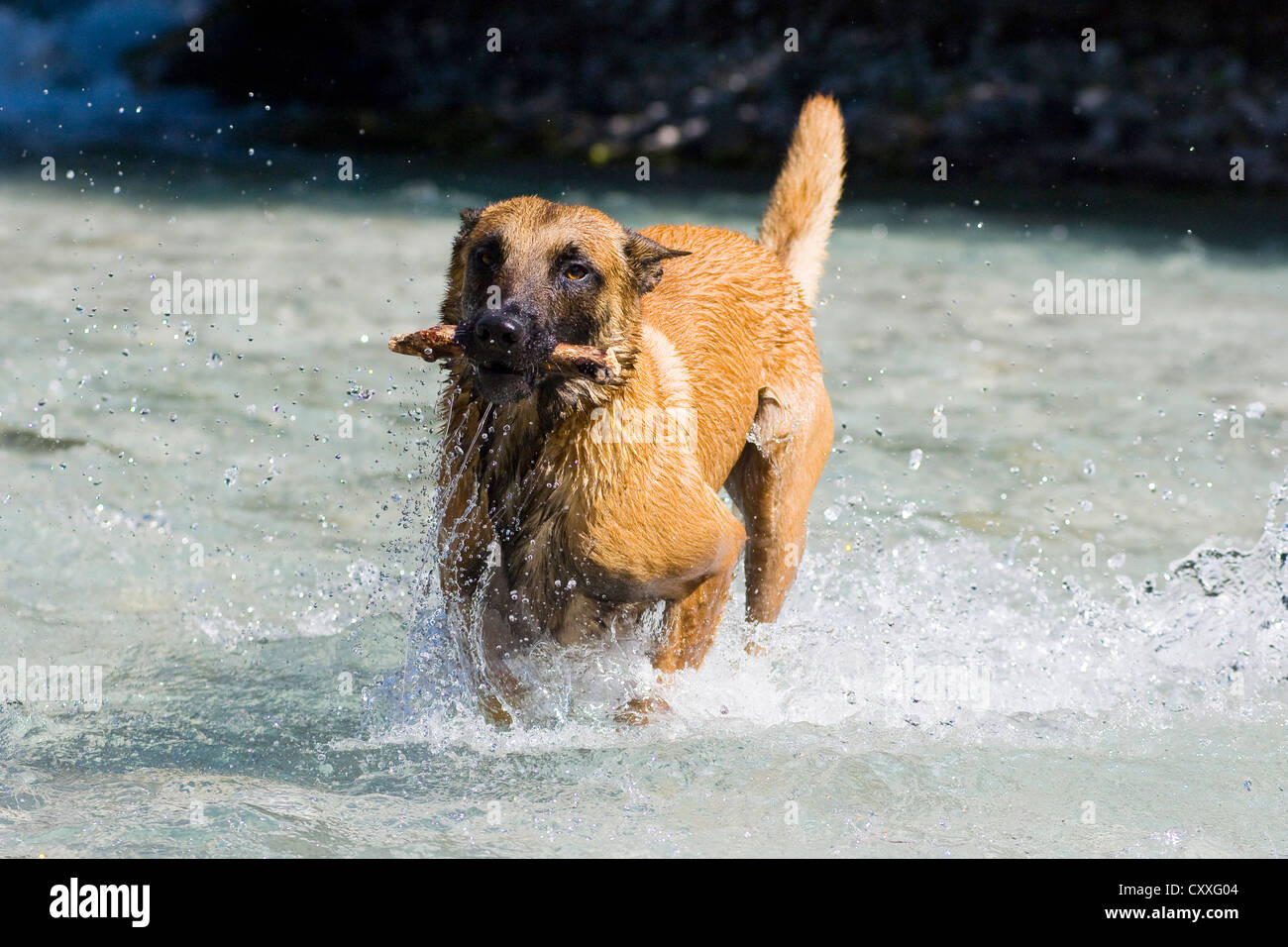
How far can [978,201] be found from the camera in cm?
1392

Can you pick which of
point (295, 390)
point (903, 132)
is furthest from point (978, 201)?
point (295, 390)

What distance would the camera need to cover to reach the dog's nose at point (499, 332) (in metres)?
3.77

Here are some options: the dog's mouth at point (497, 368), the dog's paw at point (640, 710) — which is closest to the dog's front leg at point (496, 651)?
the dog's paw at point (640, 710)

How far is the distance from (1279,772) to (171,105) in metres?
15.4

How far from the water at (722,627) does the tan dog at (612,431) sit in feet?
1.00

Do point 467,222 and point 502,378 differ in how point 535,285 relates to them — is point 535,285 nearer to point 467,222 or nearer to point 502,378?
point 502,378

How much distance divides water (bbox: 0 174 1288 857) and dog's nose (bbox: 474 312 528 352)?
1.12 metres

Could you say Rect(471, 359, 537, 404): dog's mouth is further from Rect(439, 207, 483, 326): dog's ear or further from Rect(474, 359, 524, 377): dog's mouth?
Rect(439, 207, 483, 326): dog's ear

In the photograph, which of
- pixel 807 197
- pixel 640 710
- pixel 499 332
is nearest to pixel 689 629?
pixel 640 710

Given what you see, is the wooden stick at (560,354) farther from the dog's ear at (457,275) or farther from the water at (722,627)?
the water at (722,627)

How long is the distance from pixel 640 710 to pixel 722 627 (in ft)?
2.63

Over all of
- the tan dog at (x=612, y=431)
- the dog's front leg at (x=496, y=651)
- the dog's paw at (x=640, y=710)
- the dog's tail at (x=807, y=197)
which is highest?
the dog's tail at (x=807, y=197)

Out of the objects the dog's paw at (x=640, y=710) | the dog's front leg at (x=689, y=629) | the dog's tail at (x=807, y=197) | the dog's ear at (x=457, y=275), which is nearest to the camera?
the dog's ear at (x=457, y=275)

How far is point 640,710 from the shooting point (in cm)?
486
